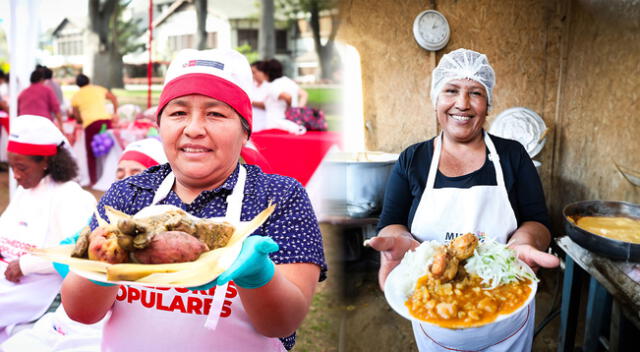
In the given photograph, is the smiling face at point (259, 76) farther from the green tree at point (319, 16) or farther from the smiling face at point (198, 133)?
the smiling face at point (198, 133)

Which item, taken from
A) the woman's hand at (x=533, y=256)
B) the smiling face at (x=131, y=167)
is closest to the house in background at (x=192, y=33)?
the smiling face at (x=131, y=167)

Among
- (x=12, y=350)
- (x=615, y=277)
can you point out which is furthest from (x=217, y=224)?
(x=615, y=277)

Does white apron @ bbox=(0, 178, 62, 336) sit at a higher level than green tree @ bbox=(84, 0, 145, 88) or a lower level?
lower

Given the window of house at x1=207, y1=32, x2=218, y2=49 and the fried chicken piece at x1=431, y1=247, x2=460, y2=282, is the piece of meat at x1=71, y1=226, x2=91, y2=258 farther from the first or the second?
the window of house at x1=207, y1=32, x2=218, y2=49

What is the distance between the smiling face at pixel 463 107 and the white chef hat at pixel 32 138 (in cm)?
229

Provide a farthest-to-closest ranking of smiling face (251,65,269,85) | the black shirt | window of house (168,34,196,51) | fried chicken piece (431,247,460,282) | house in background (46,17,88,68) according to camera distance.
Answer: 1. window of house (168,34,196,51)
2. house in background (46,17,88,68)
3. smiling face (251,65,269,85)
4. the black shirt
5. fried chicken piece (431,247,460,282)

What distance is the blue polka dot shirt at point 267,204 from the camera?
1.28 meters

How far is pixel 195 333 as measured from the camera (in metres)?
1.31

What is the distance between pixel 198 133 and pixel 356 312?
245 cm

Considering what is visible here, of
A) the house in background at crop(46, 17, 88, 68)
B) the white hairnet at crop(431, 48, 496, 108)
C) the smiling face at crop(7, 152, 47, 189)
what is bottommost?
the smiling face at crop(7, 152, 47, 189)

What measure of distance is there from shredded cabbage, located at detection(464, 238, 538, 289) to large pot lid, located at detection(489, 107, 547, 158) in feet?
4.69

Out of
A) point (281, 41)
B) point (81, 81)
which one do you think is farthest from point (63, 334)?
point (281, 41)

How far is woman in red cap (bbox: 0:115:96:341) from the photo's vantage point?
2.52m

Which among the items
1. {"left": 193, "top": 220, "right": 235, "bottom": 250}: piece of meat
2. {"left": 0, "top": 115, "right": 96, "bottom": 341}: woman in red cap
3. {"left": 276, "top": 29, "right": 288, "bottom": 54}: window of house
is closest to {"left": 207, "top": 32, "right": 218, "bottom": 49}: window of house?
{"left": 276, "top": 29, "right": 288, "bottom": 54}: window of house
